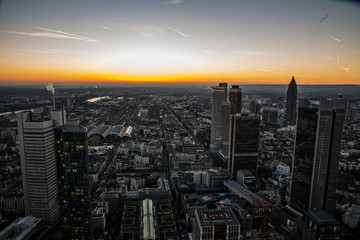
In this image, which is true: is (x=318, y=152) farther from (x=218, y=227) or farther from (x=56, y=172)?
(x=56, y=172)

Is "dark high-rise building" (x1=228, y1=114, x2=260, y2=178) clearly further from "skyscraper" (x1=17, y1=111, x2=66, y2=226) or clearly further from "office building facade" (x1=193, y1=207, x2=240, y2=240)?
"skyscraper" (x1=17, y1=111, x2=66, y2=226)

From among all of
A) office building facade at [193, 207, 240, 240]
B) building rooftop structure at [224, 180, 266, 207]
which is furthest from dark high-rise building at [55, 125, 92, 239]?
building rooftop structure at [224, 180, 266, 207]

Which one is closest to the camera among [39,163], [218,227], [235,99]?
[218,227]

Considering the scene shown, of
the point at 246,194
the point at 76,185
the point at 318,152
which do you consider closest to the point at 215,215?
the point at 246,194

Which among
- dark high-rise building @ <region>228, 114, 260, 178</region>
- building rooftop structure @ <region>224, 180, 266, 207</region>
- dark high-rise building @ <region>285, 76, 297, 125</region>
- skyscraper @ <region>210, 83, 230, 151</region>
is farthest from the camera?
dark high-rise building @ <region>285, 76, 297, 125</region>

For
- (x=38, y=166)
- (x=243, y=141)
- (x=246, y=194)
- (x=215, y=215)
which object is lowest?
(x=246, y=194)

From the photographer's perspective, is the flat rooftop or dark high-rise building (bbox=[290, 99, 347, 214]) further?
dark high-rise building (bbox=[290, 99, 347, 214])

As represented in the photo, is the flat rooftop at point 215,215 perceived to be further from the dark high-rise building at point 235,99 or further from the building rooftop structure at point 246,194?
the dark high-rise building at point 235,99
